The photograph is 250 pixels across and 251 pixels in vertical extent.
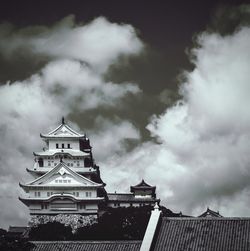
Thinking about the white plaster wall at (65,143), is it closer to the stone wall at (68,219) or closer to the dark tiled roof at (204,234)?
the stone wall at (68,219)

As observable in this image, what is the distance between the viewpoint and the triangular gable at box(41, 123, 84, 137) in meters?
81.6

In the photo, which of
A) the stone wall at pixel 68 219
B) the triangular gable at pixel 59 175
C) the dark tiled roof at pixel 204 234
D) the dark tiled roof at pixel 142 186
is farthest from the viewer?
the dark tiled roof at pixel 142 186

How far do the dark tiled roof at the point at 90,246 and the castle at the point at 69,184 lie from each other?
3913 cm

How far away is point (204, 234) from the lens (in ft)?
100

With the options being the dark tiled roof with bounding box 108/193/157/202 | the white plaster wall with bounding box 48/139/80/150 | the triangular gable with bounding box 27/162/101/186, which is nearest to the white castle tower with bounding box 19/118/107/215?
the triangular gable with bounding box 27/162/101/186

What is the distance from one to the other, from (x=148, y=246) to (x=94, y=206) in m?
43.9

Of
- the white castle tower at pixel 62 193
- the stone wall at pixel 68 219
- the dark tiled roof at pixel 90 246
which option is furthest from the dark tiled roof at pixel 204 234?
the white castle tower at pixel 62 193

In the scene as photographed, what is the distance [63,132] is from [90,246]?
50723 millimetres

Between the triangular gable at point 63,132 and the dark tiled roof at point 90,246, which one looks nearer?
the dark tiled roof at point 90,246

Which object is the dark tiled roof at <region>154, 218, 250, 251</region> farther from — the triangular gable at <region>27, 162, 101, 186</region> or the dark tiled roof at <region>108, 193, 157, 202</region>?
the dark tiled roof at <region>108, 193, 157, 202</region>

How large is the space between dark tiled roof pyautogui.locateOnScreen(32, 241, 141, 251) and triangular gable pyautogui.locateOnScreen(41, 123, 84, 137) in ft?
161

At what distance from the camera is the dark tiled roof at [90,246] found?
31.9 metres

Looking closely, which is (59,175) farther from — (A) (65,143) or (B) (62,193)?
Result: (A) (65,143)

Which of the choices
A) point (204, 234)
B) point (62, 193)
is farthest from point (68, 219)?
point (204, 234)
